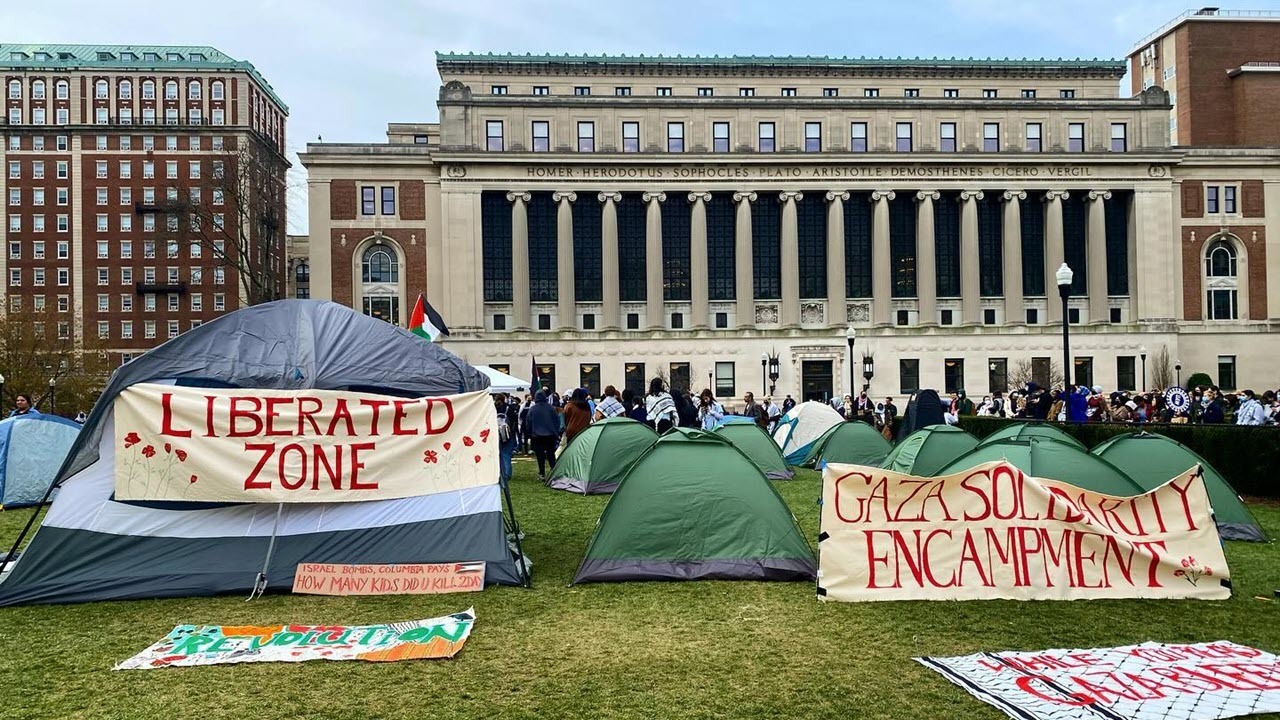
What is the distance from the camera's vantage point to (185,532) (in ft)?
32.9

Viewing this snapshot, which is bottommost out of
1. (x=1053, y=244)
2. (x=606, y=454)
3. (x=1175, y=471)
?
(x=606, y=454)

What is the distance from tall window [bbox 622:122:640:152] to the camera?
61125mm

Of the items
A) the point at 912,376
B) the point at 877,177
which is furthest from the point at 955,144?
the point at 912,376

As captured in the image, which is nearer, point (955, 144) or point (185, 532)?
point (185, 532)

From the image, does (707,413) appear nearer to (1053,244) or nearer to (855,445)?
(855,445)

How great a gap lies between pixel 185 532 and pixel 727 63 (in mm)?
60706

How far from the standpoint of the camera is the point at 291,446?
10172 millimetres

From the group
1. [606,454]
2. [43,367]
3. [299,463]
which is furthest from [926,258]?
[299,463]

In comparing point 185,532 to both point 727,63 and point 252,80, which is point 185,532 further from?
point 252,80

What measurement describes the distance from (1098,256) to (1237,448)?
47.5 metres

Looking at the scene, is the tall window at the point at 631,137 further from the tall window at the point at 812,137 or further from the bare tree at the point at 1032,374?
the bare tree at the point at 1032,374

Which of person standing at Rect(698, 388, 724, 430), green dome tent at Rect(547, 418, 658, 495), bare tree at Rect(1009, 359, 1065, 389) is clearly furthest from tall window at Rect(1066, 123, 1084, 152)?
green dome tent at Rect(547, 418, 658, 495)

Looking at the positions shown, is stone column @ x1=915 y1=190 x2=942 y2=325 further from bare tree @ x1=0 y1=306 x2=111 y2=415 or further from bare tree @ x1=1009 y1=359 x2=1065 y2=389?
bare tree @ x1=0 y1=306 x2=111 y2=415

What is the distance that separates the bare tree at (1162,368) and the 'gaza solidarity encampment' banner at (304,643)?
5819 cm
